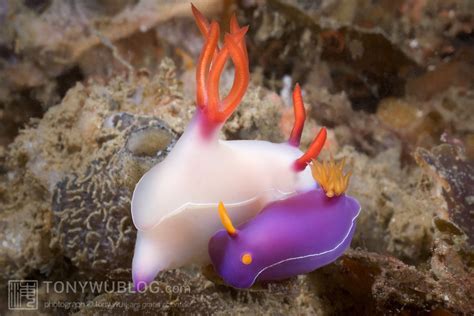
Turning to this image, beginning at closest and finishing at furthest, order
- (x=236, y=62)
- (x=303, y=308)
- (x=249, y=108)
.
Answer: (x=236, y=62), (x=303, y=308), (x=249, y=108)

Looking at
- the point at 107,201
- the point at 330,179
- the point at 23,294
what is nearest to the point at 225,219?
the point at 330,179

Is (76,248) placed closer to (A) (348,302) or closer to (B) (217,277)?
(B) (217,277)

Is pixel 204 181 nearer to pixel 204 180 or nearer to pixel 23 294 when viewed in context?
pixel 204 180

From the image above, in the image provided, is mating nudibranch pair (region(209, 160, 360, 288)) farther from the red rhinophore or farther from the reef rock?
the reef rock

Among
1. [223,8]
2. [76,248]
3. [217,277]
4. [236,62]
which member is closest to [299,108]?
[236,62]

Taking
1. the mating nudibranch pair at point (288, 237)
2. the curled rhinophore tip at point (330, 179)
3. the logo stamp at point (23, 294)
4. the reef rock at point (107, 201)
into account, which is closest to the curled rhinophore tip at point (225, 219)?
the mating nudibranch pair at point (288, 237)

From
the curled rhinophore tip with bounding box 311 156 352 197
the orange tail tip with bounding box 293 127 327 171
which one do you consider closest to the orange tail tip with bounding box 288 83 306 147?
the orange tail tip with bounding box 293 127 327 171
